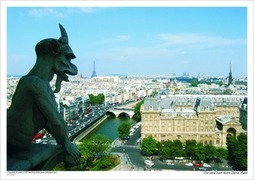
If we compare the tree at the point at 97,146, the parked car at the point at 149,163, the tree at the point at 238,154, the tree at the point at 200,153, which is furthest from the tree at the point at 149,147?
the tree at the point at 238,154

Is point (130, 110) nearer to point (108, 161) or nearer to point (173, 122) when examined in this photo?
point (173, 122)

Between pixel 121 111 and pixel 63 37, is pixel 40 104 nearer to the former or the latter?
pixel 63 37

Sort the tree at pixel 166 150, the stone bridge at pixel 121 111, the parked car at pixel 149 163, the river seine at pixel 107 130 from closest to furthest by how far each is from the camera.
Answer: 1. the parked car at pixel 149 163
2. the tree at pixel 166 150
3. the river seine at pixel 107 130
4. the stone bridge at pixel 121 111

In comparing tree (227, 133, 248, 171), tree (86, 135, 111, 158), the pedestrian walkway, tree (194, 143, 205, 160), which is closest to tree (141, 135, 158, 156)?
the pedestrian walkway

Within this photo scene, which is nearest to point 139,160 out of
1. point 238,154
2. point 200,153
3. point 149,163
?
point 149,163

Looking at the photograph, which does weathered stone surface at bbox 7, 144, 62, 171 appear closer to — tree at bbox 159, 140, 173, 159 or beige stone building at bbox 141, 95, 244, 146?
tree at bbox 159, 140, 173, 159

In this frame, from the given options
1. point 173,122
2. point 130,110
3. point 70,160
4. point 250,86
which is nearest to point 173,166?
point 173,122

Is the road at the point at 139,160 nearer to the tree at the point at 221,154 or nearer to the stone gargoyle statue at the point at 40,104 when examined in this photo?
the tree at the point at 221,154
